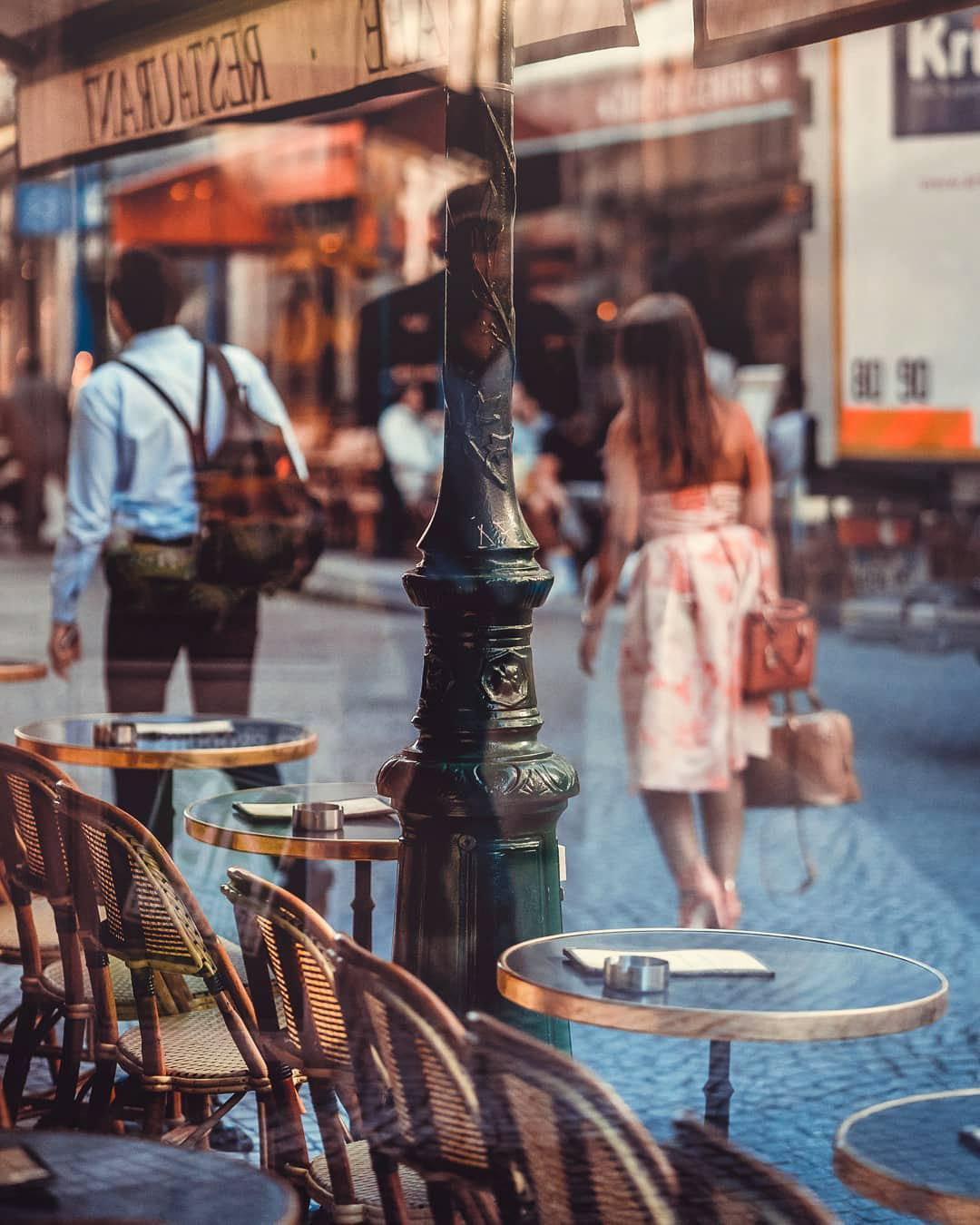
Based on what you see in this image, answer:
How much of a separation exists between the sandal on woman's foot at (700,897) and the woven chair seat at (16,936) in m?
1.97

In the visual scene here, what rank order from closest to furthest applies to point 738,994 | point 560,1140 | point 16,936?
point 560,1140 → point 738,994 → point 16,936

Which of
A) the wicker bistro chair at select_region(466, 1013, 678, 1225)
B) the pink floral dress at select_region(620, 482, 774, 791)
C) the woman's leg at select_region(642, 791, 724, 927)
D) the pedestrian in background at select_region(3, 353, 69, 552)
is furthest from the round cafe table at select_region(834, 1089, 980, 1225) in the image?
the pedestrian in background at select_region(3, 353, 69, 552)

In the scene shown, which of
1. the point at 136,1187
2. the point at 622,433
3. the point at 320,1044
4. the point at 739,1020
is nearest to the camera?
the point at 136,1187

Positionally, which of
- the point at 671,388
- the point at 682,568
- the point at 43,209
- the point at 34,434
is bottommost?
the point at 682,568

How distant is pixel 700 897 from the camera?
5.90 meters

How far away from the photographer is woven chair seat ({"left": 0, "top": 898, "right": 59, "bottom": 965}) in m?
4.24

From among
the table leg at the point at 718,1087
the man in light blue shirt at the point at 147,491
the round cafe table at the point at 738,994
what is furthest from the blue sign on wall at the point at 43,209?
the table leg at the point at 718,1087

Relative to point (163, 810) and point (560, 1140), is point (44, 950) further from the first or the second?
point (560, 1140)

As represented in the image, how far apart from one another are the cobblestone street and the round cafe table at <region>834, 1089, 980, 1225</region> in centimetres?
25

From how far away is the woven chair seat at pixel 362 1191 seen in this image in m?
3.02

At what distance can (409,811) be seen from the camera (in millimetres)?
3521

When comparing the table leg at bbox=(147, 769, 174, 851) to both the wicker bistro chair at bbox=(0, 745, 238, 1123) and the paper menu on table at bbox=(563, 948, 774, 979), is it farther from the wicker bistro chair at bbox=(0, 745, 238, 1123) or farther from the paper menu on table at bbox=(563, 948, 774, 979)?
the paper menu on table at bbox=(563, 948, 774, 979)

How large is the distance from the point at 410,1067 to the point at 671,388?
3523 millimetres

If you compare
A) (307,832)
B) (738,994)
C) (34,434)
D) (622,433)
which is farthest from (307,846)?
(34,434)
